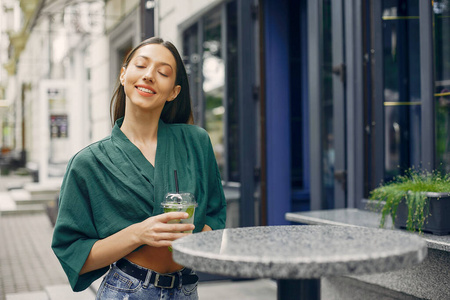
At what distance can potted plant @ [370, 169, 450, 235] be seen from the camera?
251cm

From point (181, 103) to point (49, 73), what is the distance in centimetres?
1648

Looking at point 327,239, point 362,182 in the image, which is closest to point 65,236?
point 327,239

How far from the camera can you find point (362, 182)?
3.78 meters

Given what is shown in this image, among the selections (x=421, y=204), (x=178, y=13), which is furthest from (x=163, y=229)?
(x=178, y=13)

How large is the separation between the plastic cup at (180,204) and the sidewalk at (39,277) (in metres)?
2.99

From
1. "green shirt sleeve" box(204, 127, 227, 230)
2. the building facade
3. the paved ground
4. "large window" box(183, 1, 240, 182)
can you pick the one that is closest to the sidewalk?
the paved ground

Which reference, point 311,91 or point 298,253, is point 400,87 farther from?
point 298,253

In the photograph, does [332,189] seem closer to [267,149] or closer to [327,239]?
[267,149]

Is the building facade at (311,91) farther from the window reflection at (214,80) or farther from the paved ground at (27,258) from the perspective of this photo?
the paved ground at (27,258)

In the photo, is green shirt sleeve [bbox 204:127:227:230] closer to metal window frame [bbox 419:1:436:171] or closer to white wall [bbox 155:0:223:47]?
metal window frame [bbox 419:1:436:171]

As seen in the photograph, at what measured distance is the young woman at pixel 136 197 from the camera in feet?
5.54

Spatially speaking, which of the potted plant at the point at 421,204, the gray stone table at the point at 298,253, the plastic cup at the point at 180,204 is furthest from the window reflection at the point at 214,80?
the gray stone table at the point at 298,253

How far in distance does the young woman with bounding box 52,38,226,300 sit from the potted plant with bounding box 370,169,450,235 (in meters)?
1.09

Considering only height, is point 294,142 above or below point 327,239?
above
